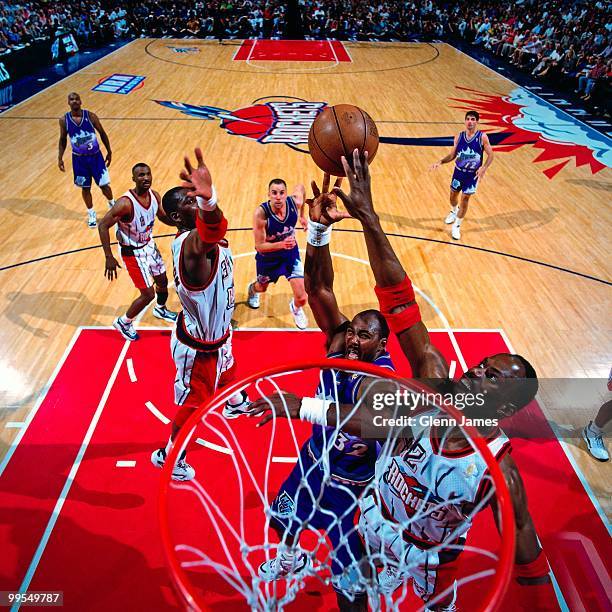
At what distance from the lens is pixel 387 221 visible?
786 centimetres

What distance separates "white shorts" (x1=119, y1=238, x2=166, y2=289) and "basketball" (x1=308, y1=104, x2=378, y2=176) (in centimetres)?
251

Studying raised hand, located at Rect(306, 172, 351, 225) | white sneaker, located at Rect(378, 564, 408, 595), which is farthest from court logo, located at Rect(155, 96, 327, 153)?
white sneaker, located at Rect(378, 564, 408, 595)

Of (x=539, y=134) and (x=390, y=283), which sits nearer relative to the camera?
(x=390, y=283)

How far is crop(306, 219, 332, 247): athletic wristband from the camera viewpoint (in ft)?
8.87

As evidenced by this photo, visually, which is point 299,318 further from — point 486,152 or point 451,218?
point 486,152

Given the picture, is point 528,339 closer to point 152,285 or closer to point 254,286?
point 254,286

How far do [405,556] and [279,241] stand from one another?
11.2 ft

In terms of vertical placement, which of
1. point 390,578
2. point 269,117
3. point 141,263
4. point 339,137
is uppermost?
point 339,137

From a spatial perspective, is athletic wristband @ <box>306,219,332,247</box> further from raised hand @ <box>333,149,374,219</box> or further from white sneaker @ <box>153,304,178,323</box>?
white sneaker @ <box>153,304,178,323</box>

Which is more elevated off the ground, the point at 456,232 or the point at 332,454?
the point at 332,454

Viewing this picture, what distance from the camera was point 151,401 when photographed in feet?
14.9

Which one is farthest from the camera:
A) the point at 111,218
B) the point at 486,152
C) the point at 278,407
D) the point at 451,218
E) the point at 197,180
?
the point at 451,218

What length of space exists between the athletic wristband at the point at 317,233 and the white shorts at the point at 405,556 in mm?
1437

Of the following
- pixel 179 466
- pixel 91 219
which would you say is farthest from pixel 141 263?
pixel 91 219
